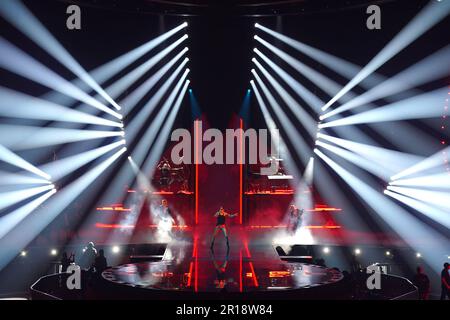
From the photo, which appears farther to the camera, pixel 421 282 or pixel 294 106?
pixel 294 106

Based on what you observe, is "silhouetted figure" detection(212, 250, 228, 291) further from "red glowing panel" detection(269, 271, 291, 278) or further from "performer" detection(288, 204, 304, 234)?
"performer" detection(288, 204, 304, 234)

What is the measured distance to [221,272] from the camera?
969 cm

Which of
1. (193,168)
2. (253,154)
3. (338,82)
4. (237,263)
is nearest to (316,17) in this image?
(338,82)

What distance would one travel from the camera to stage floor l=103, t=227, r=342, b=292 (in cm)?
843

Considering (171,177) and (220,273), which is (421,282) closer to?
(220,273)

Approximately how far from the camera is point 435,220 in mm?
14539

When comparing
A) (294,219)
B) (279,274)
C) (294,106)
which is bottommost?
(279,274)

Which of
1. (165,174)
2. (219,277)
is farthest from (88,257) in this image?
(165,174)

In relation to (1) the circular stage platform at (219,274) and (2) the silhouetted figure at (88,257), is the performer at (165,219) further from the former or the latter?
(2) the silhouetted figure at (88,257)

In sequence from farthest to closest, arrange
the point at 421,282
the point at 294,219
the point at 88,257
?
the point at 294,219
the point at 88,257
the point at 421,282

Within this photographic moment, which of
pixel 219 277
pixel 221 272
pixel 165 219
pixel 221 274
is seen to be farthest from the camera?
pixel 165 219

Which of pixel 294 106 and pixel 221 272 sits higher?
pixel 294 106

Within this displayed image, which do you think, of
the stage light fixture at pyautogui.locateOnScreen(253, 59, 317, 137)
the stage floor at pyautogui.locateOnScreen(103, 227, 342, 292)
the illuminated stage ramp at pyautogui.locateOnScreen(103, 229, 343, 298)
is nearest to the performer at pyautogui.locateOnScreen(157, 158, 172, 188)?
the stage floor at pyautogui.locateOnScreen(103, 227, 342, 292)

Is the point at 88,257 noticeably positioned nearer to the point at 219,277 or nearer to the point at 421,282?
the point at 219,277
